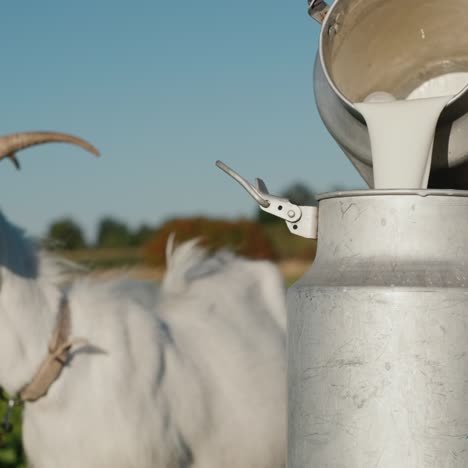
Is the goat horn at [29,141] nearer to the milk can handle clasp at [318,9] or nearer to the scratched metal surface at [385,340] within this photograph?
the milk can handle clasp at [318,9]

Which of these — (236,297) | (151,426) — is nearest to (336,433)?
(151,426)

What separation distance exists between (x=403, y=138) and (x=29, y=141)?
6.71 feet

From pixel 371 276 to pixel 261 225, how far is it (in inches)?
1482

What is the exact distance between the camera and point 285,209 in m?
2.31

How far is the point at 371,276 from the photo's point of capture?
208 centimetres

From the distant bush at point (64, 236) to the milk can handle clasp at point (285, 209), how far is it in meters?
2.19

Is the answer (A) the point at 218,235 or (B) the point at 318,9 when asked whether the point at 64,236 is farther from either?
(A) the point at 218,235

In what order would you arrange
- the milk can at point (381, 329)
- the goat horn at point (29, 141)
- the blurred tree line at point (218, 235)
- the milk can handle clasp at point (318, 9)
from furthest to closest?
the blurred tree line at point (218, 235) → the goat horn at point (29, 141) → the milk can handle clasp at point (318, 9) → the milk can at point (381, 329)

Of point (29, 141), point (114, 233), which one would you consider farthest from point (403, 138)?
point (114, 233)

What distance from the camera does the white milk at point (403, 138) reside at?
223 centimetres

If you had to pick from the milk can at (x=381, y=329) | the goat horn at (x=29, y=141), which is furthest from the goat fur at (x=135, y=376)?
the milk can at (x=381, y=329)

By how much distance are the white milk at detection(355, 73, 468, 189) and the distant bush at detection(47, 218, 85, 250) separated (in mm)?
2359

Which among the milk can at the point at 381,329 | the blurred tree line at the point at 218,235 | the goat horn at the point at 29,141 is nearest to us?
the milk can at the point at 381,329

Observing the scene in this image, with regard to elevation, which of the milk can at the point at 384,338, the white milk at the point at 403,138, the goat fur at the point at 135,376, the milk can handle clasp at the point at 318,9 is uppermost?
the milk can handle clasp at the point at 318,9
